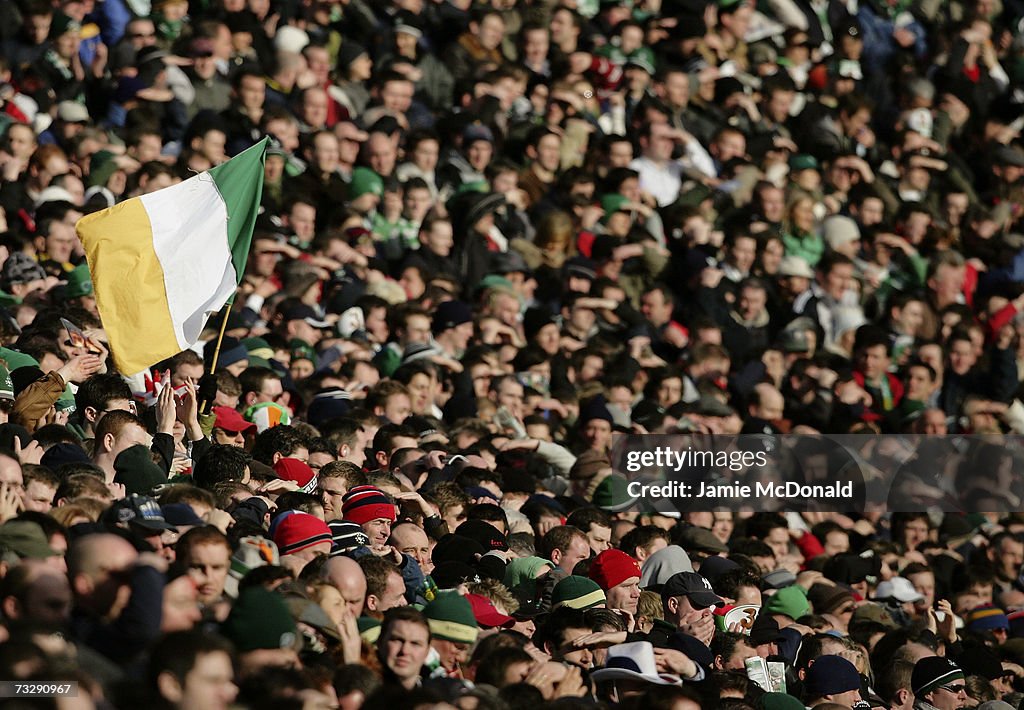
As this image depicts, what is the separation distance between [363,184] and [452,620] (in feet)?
23.3

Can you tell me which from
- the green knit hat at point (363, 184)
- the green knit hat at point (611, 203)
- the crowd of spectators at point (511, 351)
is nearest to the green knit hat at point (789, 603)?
the crowd of spectators at point (511, 351)

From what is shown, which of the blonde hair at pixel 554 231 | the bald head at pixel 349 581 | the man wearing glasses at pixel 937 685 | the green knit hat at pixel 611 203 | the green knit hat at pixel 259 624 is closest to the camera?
the green knit hat at pixel 259 624

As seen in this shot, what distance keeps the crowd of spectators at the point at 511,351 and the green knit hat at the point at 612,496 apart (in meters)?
0.03

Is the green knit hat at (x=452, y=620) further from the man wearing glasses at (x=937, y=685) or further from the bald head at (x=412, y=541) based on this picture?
the man wearing glasses at (x=937, y=685)

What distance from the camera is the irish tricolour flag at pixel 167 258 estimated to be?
31.5 ft

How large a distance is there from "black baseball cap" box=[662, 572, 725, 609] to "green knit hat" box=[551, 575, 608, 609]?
0.70m

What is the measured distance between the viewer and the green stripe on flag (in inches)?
401

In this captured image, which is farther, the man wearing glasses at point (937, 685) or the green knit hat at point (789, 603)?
the green knit hat at point (789, 603)

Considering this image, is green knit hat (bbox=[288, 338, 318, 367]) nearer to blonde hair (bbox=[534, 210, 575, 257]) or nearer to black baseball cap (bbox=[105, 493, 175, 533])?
blonde hair (bbox=[534, 210, 575, 257])

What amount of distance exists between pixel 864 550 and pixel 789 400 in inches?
84.3

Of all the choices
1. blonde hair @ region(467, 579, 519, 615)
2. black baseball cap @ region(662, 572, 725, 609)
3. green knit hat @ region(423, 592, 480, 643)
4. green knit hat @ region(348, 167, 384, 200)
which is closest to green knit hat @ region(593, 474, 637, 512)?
black baseball cap @ region(662, 572, 725, 609)

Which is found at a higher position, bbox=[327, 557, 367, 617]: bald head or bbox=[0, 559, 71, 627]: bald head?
bbox=[0, 559, 71, 627]: bald head

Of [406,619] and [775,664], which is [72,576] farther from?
[775,664]

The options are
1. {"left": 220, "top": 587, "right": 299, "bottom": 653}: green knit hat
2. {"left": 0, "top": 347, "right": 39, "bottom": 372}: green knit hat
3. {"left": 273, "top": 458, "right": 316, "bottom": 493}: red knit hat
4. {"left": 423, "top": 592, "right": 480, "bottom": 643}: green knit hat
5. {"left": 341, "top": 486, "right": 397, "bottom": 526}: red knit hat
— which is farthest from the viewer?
{"left": 273, "top": 458, "right": 316, "bottom": 493}: red knit hat
